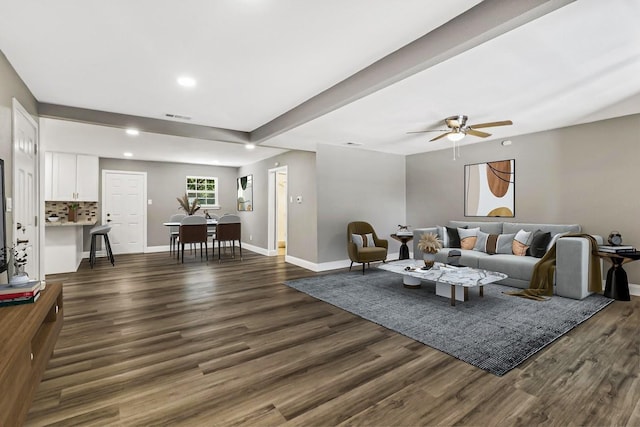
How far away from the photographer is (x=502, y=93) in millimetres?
3367

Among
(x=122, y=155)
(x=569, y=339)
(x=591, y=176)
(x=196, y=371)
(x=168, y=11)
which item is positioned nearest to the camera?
(x=168, y=11)

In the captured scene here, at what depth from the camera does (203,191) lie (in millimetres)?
9164

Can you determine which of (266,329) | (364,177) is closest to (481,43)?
(266,329)

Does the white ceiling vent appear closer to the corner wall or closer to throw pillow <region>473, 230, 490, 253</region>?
the corner wall

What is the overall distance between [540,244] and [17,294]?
5.72m

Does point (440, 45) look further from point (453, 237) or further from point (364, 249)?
point (453, 237)

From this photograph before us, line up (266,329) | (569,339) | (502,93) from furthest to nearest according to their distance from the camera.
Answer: (502,93) → (266,329) → (569,339)

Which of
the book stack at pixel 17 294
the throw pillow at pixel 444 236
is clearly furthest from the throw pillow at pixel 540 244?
the book stack at pixel 17 294

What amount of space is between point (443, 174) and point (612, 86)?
328cm

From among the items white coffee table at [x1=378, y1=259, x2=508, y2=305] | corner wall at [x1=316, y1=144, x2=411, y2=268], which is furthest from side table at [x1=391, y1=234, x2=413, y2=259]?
white coffee table at [x1=378, y1=259, x2=508, y2=305]

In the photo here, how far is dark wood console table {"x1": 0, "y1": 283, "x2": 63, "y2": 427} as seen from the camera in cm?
133

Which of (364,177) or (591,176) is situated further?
(364,177)

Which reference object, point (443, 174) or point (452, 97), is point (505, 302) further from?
point (443, 174)

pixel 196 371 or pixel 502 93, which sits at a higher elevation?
pixel 502 93
